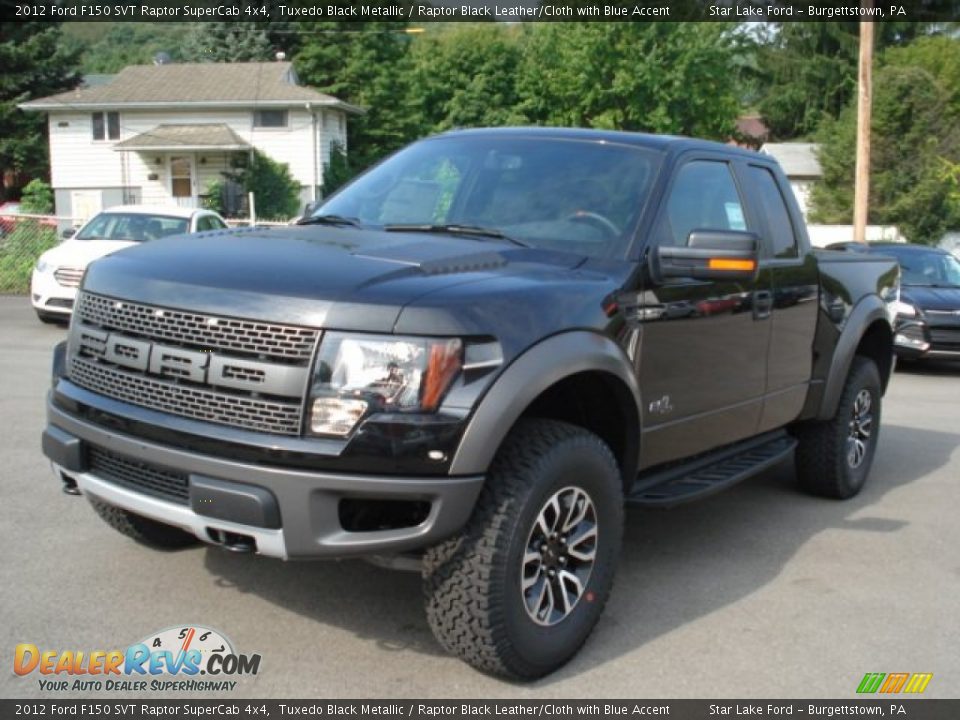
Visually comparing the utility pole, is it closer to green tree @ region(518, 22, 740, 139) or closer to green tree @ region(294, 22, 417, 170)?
green tree @ region(518, 22, 740, 139)

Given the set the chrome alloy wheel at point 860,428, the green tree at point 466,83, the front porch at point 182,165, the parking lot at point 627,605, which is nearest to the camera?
the parking lot at point 627,605

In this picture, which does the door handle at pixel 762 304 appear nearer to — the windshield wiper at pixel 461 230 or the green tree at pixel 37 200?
the windshield wiper at pixel 461 230

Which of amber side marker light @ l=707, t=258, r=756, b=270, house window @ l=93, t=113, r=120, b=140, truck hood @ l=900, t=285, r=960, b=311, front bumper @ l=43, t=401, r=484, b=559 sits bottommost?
truck hood @ l=900, t=285, r=960, b=311

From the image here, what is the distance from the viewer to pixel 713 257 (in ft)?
13.5

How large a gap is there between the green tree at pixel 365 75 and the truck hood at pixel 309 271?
44.6 metres

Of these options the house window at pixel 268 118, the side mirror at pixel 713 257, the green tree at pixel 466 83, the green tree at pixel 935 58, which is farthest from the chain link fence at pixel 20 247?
the green tree at pixel 935 58

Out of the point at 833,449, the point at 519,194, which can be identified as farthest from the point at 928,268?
the point at 519,194

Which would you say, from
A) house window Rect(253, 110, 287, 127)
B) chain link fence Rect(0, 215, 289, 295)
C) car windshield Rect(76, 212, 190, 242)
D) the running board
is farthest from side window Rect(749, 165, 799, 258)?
house window Rect(253, 110, 287, 127)

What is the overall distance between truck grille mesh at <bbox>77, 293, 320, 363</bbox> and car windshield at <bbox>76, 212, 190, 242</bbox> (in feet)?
35.7

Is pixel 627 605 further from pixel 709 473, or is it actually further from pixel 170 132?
pixel 170 132

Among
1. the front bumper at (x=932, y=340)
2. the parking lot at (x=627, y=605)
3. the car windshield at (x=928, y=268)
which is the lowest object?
the front bumper at (x=932, y=340)

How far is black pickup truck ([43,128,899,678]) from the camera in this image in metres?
3.29

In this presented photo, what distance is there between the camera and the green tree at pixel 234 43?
5525cm
